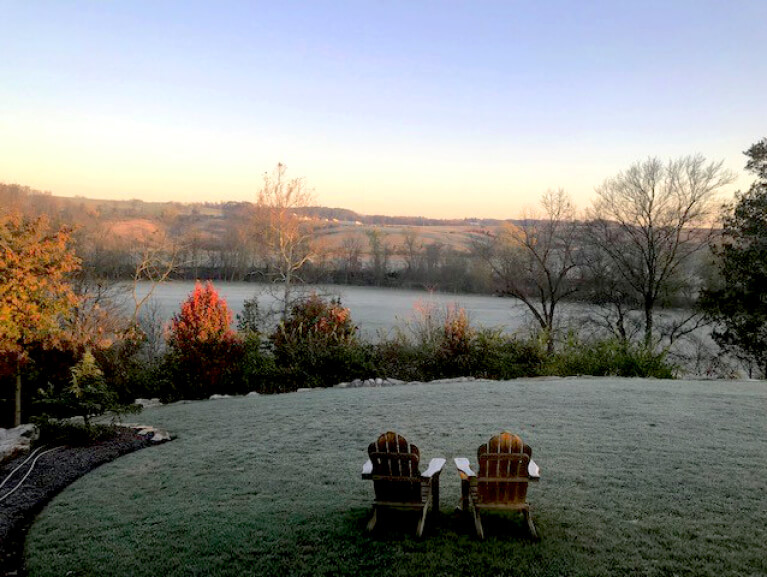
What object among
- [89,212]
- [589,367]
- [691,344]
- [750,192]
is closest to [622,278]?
[691,344]

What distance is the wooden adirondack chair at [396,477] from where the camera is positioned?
12.4 ft

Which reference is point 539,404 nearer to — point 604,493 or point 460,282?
point 604,493

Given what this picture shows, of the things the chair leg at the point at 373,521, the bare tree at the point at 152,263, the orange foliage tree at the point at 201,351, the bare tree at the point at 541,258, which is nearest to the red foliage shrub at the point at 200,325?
the orange foliage tree at the point at 201,351

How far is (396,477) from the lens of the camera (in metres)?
3.79

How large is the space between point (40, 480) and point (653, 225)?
29.2m

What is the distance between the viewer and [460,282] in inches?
1389

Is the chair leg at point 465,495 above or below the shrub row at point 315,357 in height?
above

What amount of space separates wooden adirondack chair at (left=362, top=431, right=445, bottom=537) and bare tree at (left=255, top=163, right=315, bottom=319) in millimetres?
20329

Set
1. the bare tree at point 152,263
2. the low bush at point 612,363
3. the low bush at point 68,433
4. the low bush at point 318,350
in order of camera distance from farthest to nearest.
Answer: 1. the bare tree at point 152,263
2. the low bush at point 612,363
3. the low bush at point 318,350
4. the low bush at point 68,433

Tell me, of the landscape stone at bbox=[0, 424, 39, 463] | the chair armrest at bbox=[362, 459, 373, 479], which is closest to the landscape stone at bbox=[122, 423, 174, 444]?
the landscape stone at bbox=[0, 424, 39, 463]

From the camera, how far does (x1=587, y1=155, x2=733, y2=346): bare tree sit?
27281 mm

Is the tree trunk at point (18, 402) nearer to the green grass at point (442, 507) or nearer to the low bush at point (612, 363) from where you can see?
the green grass at point (442, 507)

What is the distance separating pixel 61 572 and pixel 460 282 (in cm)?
3263

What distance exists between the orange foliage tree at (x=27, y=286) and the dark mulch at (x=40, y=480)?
3014mm
